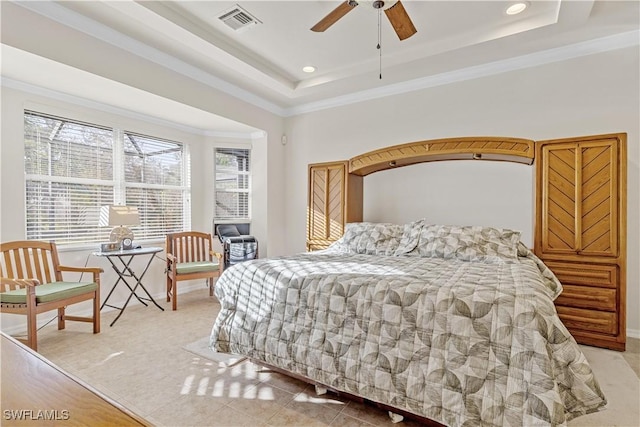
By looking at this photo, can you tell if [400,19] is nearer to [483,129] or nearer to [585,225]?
[483,129]

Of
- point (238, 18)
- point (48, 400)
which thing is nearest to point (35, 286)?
point (48, 400)

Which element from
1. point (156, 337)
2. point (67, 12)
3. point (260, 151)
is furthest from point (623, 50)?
point (156, 337)

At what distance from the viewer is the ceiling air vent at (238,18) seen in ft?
9.29

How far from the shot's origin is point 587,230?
9.61ft

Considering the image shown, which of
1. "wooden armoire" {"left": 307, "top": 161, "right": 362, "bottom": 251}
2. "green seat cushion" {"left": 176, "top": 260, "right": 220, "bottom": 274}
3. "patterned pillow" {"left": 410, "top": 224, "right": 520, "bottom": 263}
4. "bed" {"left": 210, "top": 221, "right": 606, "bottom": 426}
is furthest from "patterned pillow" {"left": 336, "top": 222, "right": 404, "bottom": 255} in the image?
"green seat cushion" {"left": 176, "top": 260, "right": 220, "bottom": 274}

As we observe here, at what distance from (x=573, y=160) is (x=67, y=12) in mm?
4615

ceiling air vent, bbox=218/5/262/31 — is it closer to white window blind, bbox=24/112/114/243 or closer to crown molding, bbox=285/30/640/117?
crown molding, bbox=285/30/640/117

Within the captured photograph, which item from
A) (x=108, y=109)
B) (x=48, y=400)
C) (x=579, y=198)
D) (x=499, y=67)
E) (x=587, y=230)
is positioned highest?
(x=499, y=67)

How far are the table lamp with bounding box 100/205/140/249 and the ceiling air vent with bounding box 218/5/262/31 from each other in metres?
2.33

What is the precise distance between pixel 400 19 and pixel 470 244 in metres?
2.02

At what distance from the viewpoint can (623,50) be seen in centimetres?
305

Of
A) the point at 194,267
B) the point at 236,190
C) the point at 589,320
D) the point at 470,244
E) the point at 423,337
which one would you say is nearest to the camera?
the point at 423,337

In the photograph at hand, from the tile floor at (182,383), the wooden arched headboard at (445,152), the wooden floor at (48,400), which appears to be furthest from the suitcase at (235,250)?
the wooden floor at (48,400)

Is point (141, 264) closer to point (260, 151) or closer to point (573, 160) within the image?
point (260, 151)
